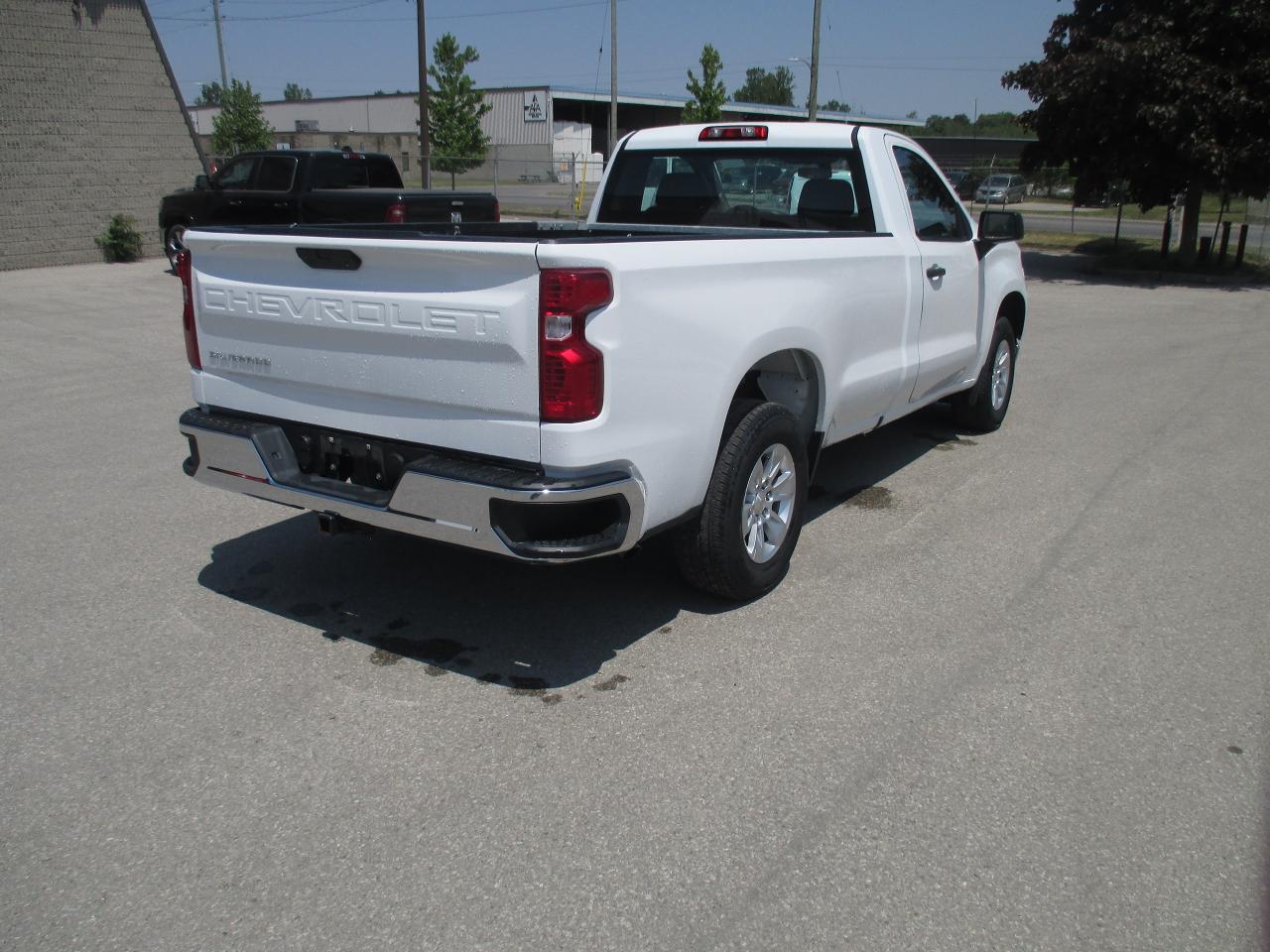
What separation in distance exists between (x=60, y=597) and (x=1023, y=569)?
4328 millimetres

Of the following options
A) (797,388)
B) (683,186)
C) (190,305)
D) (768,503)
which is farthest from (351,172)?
(768,503)

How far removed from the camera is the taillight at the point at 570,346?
3.19 metres

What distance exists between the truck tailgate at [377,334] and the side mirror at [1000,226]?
13.0ft

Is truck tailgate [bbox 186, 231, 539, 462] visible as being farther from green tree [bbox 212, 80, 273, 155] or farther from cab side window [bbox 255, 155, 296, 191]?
green tree [bbox 212, 80, 273, 155]

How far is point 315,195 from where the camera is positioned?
14.0 meters

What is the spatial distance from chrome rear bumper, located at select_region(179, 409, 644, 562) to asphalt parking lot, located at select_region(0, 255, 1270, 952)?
590 mm

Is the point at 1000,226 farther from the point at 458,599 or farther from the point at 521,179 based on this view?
the point at 521,179

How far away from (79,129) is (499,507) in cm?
1885

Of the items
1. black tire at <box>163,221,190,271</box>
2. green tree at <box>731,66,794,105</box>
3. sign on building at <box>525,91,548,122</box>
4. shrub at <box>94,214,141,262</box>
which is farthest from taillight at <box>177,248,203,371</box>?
green tree at <box>731,66,794,105</box>

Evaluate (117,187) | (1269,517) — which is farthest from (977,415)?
(117,187)

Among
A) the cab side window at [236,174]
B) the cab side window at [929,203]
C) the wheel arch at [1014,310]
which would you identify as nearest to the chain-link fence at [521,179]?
the cab side window at [236,174]

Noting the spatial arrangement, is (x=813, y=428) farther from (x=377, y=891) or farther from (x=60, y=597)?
(x=60, y=597)

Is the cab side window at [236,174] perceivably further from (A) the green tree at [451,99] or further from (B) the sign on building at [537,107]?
(B) the sign on building at [537,107]

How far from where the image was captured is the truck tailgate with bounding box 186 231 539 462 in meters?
3.29
